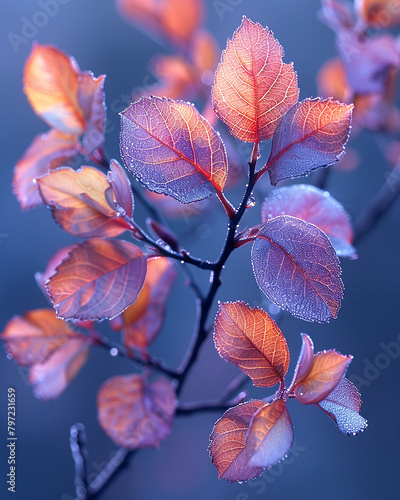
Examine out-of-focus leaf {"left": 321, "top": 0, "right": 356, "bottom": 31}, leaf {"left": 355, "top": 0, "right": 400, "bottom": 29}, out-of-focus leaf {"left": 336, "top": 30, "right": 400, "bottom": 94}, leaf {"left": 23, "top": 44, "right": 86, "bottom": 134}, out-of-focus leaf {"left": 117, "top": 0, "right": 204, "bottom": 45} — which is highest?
leaf {"left": 355, "top": 0, "right": 400, "bottom": 29}

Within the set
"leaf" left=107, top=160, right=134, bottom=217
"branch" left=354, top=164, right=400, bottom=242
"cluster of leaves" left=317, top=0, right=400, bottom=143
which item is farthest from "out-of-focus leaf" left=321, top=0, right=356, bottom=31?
"leaf" left=107, top=160, right=134, bottom=217

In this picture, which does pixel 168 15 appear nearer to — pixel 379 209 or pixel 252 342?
pixel 379 209

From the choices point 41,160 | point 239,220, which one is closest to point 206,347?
point 41,160

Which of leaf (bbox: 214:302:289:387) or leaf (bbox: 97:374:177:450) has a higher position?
leaf (bbox: 214:302:289:387)

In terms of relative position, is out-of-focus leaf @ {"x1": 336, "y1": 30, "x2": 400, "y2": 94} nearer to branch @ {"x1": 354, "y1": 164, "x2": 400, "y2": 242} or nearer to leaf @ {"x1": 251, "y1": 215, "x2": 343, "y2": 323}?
branch @ {"x1": 354, "y1": 164, "x2": 400, "y2": 242}

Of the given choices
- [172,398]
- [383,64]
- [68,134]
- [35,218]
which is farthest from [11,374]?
[383,64]

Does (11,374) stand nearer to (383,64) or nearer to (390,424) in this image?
(390,424)
